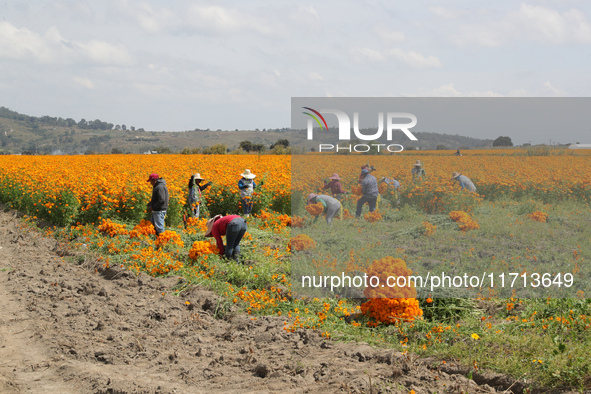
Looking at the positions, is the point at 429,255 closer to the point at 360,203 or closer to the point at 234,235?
the point at 360,203

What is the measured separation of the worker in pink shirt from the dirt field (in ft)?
3.57

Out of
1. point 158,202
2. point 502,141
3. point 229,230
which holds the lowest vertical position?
point 229,230

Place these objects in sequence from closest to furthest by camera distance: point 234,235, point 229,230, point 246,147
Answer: point 229,230 < point 234,235 < point 246,147

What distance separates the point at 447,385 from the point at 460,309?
76.6 inches

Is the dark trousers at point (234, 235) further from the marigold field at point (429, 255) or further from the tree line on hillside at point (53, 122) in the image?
the tree line on hillside at point (53, 122)

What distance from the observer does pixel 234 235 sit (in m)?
9.10

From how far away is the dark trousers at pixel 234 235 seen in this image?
892 centimetres

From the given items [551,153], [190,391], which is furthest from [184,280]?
[551,153]

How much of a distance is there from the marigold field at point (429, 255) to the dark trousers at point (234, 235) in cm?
22

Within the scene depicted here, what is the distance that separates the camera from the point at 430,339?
5793 mm

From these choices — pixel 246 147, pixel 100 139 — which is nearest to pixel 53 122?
pixel 100 139

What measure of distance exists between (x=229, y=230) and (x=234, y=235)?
0.53ft

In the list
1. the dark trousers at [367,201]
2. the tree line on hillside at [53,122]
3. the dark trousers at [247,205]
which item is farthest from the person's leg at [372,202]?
the tree line on hillside at [53,122]

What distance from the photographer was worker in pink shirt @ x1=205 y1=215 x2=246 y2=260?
8.95m
